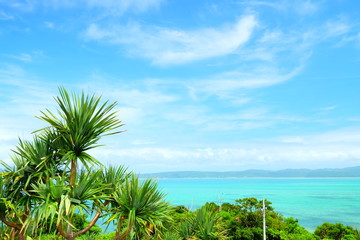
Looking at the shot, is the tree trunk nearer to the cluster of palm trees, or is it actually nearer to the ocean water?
the cluster of palm trees

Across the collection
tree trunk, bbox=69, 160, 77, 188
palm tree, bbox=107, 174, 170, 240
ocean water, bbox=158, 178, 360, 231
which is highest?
tree trunk, bbox=69, 160, 77, 188

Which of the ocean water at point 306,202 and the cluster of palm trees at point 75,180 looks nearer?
the cluster of palm trees at point 75,180

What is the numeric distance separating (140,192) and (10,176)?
2413 millimetres

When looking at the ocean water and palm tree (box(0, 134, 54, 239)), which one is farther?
the ocean water

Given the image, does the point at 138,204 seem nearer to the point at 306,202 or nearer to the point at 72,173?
the point at 72,173

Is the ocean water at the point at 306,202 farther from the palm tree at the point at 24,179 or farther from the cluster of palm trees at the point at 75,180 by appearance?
the palm tree at the point at 24,179

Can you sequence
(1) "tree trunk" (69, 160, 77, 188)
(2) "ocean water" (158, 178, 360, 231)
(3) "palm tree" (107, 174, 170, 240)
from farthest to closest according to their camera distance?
1. (2) "ocean water" (158, 178, 360, 231)
2. (3) "palm tree" (107, 174, 170, 240)
3. (1) "tree trunk" (69, 160, 77, 188)

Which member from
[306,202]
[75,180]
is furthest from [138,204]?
[306,202]

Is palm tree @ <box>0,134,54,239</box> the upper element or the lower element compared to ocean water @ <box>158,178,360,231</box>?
upper

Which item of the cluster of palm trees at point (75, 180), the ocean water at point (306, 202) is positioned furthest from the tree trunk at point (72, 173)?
the ocean water at point (306, 202)

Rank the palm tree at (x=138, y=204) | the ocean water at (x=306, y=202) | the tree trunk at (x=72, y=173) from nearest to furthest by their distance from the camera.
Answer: the tree trunk at (x=72, y=173)
the palm tree at (x=138, y=204)
the ocean water at (x=306, y=202)

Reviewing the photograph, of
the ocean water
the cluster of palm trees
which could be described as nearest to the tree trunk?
the cluster of palm trees

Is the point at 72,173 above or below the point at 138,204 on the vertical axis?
above

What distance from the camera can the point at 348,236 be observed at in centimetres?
1548
